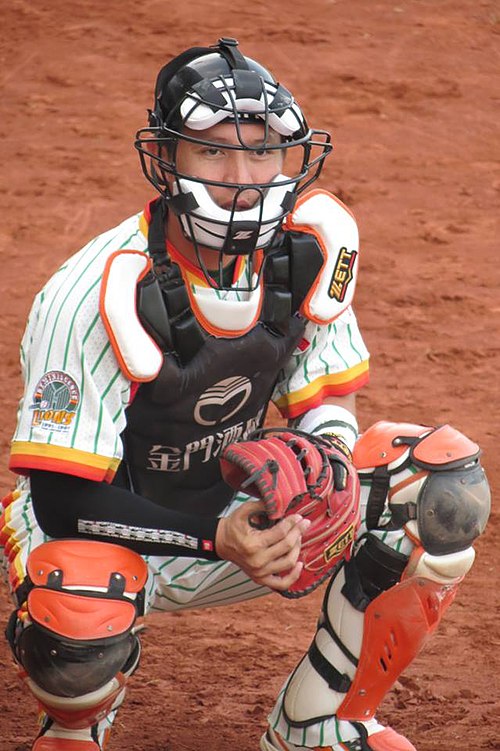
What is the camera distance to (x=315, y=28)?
10289mm

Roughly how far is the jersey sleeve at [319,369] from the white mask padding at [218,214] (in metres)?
0.47

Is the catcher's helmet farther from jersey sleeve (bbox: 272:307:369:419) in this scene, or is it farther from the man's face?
jersey sleeve (bbox: 272:307:369:419)

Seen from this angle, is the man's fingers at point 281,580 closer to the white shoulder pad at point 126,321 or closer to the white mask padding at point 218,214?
the white shoulder pad at point 126,321

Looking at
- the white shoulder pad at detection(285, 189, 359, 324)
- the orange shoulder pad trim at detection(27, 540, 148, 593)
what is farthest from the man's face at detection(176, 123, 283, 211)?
the orange shoulder pad trim at detection(27, 540, 148, 593)

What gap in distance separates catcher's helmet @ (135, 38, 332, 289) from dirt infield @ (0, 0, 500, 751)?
1540 millimetres

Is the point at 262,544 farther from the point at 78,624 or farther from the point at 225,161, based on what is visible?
the point at 225,161

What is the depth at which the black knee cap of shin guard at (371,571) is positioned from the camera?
3.50 metres

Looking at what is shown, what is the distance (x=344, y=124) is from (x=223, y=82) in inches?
223

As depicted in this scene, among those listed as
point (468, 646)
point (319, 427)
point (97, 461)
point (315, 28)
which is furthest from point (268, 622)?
point (315, 28)

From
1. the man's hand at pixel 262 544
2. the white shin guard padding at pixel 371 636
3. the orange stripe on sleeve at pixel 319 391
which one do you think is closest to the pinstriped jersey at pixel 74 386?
the man's hand at pixel 262 544

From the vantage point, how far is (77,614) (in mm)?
3260

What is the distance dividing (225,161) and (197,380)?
56 centimetres

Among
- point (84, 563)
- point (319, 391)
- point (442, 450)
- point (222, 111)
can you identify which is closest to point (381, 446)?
point (442, 450)

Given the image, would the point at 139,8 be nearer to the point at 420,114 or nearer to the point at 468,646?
the point at 420,114
